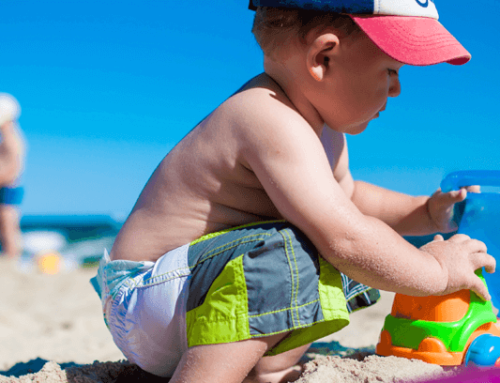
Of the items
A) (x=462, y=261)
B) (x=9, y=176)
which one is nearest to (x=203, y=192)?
(x=462, y=261)

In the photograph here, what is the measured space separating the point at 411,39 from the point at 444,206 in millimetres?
532

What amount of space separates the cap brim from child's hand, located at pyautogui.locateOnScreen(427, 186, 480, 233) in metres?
0.37

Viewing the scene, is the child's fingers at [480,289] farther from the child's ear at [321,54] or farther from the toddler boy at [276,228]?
the child's ear at [321,54]

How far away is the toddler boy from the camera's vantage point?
842 mm

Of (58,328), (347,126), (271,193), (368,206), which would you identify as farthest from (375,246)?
(58,328)

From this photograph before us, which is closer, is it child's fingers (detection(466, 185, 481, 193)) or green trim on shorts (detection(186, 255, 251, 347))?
green trim on shorts (detection(186, 255, 251, 347))

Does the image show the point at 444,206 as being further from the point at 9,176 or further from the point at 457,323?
the point at 9,176

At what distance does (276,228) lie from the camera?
914 mm

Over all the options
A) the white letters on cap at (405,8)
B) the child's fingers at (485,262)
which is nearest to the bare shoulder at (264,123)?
the white letters on cap at (405,8)

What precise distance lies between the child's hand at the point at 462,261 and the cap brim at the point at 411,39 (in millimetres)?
399

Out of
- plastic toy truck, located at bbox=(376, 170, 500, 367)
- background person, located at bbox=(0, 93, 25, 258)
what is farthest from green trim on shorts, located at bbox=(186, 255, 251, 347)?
background person, located at bbox=(0, 93, 25, 258)

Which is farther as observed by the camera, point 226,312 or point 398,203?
point 398,203

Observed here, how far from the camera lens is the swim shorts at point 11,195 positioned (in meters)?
4.55

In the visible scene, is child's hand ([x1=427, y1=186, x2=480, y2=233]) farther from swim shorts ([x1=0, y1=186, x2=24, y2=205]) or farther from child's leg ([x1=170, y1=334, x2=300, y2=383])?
swim shorts ([x1=0, y1=186, x2=24, y2=205])
